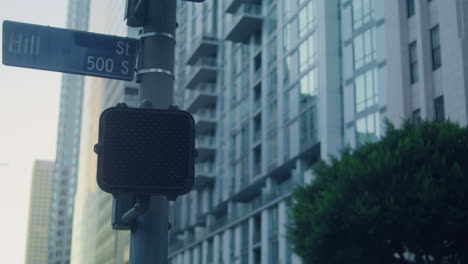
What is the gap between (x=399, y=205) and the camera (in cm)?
2928

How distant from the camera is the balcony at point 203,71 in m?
80.1

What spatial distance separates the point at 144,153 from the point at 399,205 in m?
25.7

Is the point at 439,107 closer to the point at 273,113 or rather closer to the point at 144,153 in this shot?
the point at 273,113

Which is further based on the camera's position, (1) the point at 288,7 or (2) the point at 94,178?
(2) the point at 94,178

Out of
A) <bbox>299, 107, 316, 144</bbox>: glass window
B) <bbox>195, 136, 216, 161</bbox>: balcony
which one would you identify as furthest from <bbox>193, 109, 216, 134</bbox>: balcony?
<bbox>299, 107, 316, 144</bbox>: glass window

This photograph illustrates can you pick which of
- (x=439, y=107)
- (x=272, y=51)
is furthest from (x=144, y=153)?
(x=272, y=51)

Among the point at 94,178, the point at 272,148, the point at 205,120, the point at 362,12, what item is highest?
the point at 94,178

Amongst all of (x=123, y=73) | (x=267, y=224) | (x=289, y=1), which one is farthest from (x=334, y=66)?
(x=123, y=73)

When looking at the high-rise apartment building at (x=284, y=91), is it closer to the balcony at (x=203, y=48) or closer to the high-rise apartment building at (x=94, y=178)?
the balcony at (x=203, y=48)

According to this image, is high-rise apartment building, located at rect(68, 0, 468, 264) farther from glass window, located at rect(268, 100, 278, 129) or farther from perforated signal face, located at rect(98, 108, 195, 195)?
perforated signal face, located at rect(98, 108, 195, 195)

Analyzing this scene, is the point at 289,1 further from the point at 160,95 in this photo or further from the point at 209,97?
the point at 160,95

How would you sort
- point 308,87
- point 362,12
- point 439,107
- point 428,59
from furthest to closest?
1. point 308,87
2. point 362,12
3. point 428,59
4. point 439,107

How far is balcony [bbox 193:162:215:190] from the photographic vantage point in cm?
7775

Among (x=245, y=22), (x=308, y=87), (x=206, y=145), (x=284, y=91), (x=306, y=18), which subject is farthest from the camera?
(x=206, y=145)
